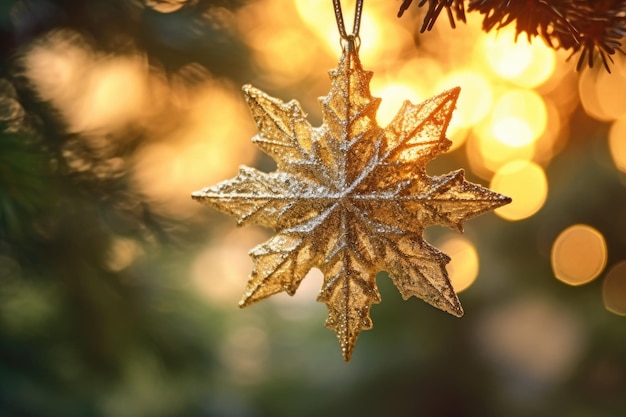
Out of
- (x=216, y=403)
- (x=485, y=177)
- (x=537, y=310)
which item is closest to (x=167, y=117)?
(x=485, y=177)

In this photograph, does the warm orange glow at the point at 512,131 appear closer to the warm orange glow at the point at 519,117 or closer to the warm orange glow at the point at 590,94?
the warm orange glow at the point at 519,117

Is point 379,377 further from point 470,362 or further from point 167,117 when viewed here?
point 167,117

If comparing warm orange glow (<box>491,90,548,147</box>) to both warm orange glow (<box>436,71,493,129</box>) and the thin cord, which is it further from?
the thin cord

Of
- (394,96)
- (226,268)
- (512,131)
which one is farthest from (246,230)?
(512,131)

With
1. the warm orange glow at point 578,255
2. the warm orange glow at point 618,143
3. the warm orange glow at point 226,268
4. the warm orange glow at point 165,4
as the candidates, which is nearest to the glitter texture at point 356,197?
the warm orange glow at point 165,4

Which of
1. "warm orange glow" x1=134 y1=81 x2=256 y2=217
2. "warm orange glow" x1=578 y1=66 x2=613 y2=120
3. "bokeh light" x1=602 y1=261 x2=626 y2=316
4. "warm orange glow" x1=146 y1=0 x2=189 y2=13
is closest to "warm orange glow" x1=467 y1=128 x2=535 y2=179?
"warm orange glow" x1=578 y1=66 x2=613 y2=120

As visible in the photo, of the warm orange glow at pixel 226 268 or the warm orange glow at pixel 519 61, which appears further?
the warm orange glow at pixel 226 268

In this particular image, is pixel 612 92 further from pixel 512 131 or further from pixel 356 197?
pixel 356 197
